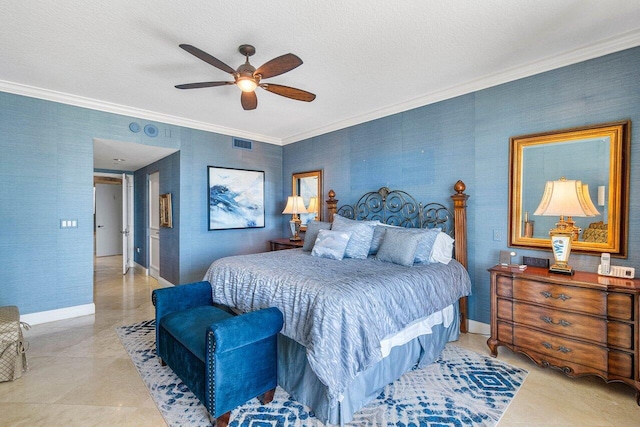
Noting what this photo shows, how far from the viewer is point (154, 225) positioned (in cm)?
601

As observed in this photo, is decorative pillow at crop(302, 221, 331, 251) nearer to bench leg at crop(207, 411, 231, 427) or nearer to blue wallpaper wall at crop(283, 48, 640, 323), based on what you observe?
blue wallpaper wall at crop(283, 48, 640, 323)

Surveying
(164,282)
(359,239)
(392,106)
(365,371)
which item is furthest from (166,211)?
(365,371)

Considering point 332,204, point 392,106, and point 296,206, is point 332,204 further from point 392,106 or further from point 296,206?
point 392,106

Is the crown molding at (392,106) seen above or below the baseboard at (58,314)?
above

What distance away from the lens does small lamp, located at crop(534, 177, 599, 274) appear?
7.70ft

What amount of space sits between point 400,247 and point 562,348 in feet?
4.75

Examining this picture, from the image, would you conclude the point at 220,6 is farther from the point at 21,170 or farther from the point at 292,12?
the point at 21,170

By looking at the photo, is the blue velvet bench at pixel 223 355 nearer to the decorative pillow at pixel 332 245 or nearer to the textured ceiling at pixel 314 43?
the decorative pillow at pixel 332 245

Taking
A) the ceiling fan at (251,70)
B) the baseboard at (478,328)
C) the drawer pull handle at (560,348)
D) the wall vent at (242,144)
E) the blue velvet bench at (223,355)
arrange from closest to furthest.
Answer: the blue velvet bench at (223,355) → the ceiling fan at (251,70) → the drawer pull handle at (560,348) → the baseboard at (478,328) → the wall vent at (242,144)

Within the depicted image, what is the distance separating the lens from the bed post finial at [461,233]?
3.23 metres

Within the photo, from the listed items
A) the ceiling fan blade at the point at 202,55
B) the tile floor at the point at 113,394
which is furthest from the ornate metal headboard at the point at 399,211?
the ceiling fan blade at the point at 202,55

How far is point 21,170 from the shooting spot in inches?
135

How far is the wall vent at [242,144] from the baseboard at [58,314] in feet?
10.4

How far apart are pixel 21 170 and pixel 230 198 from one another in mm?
2582
